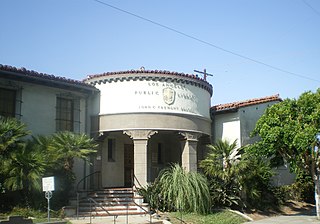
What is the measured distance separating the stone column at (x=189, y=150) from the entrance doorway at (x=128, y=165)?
3.85 m

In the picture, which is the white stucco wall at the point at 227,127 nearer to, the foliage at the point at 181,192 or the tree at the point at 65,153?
the foliage at the point at 181,192

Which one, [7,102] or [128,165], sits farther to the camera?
[128,165]

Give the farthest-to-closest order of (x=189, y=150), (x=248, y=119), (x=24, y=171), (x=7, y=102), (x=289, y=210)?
(x=248, y=119), (x=289, y=210), (x=189, y=150), (x=7, y=102), (x=24, y=171)

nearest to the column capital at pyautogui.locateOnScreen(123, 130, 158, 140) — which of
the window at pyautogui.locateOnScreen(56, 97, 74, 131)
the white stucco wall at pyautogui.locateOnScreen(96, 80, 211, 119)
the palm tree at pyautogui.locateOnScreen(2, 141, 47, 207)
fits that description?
the white stucco wall at pyautogui.locateOnScreen(96, 80, 211, 119)

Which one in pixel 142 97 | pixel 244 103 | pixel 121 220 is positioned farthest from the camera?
pixel 244 103

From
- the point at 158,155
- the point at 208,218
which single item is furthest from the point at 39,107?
the point at 208,218

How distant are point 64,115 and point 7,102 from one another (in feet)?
10.1

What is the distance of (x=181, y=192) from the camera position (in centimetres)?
1741

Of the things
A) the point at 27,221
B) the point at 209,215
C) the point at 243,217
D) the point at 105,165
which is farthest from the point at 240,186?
the point at 27,221

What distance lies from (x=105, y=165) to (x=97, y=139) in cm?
182

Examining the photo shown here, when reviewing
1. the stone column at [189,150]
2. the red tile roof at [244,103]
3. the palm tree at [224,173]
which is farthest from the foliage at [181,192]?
the red tile roof at [244,103]

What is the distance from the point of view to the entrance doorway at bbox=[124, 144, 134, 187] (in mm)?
22938

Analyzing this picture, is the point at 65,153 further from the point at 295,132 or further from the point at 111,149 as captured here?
the point at 295,132

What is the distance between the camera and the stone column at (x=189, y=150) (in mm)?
20703
